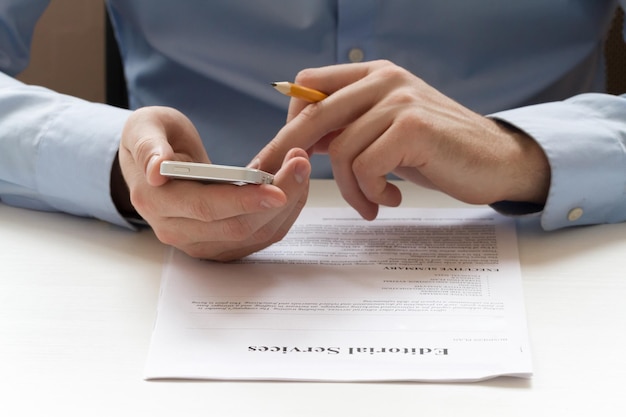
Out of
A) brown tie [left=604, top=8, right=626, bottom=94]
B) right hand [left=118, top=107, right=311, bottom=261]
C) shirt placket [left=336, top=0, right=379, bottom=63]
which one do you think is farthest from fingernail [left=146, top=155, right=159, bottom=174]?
brown tie [left=604, top=8, right=626, bottom=94]

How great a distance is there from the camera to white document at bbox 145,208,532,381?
2.24 feet

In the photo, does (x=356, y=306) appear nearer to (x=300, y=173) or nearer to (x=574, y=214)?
(x=300, y=173)

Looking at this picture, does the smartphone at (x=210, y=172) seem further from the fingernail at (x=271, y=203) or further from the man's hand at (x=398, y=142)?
the man's hand at (x=398, y=142)

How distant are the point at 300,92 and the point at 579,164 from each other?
0.97ft

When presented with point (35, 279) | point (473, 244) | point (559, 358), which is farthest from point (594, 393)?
→ point (35, 279)

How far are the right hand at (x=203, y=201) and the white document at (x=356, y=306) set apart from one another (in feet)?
0.10

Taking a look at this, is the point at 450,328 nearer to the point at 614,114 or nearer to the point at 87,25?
the point at 614,114

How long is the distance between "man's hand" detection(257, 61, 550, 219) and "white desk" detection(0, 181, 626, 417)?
72 millimetres

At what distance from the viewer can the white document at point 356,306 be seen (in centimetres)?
68

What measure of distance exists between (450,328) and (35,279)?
15.5 inches

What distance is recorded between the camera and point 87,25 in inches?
64.5

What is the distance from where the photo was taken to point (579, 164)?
0.90 m

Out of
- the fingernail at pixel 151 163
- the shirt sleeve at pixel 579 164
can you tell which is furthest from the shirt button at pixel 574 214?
the fingernail at pixel 151 163

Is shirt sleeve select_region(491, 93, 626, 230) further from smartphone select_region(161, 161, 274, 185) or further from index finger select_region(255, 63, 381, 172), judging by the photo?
smartphone select_region(161, 161, 274, 185)
